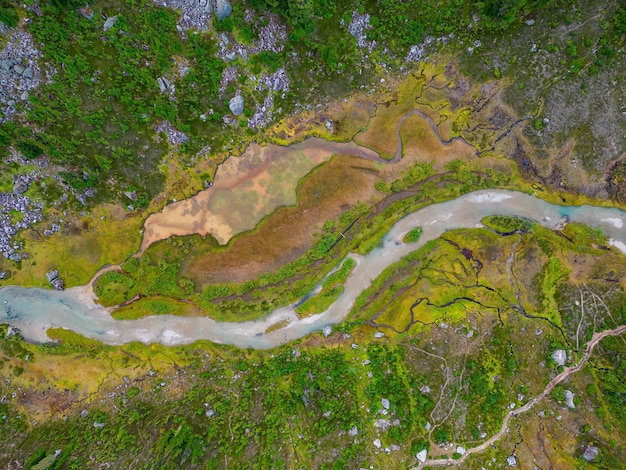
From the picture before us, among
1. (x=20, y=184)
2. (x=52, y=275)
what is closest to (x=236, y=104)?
(x=20, y=184)

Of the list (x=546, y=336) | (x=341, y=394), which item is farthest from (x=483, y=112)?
(x=341, y=394)

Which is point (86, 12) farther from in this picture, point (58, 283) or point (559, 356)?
point (559, 356)

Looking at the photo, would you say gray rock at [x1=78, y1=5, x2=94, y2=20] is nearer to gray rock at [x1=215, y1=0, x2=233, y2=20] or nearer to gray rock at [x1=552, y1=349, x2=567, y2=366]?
gray rock at [x1=215, y1=0, x2=233, y2=20]

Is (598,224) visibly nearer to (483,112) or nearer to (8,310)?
(483,112)

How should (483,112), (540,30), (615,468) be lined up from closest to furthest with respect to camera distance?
(615,468)
(540,30)
(483,112)

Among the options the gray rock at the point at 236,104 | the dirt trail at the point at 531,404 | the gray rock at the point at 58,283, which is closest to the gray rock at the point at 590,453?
the dirt trail at the point at 531,404

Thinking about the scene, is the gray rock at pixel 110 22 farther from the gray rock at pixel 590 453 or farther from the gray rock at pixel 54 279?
the gray rock at pixel 590 453
